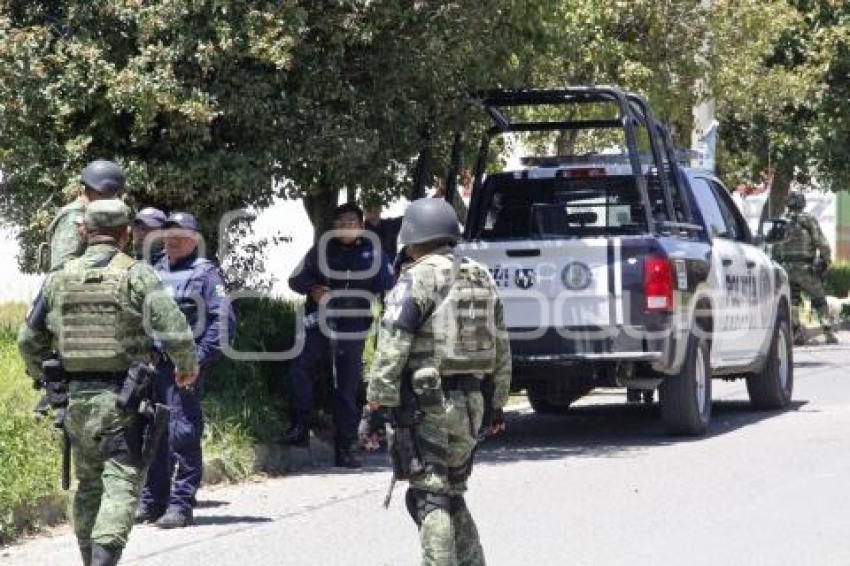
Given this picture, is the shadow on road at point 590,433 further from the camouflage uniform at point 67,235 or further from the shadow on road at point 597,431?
the camouflage uniform at point 67,235

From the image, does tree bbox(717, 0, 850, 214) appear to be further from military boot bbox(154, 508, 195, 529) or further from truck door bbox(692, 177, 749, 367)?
military boot bbox(154, 508, 195, 529)

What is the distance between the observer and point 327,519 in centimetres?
1006

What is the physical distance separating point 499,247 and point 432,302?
220 inches

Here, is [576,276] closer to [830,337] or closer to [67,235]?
[67,235]

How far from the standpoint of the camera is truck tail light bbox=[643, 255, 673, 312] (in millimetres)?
12586

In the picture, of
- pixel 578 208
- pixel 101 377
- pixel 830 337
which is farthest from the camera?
pixel 830 337

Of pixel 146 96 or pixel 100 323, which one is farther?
pixel 146 96

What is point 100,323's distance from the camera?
7707mm

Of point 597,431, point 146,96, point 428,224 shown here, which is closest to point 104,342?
point 428,224

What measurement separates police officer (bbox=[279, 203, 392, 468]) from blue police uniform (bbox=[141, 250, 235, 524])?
193 centimetres

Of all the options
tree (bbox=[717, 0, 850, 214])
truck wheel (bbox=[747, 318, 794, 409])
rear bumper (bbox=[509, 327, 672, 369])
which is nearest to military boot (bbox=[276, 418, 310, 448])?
rear bumper (bbox=[509, 327, 672, 369])

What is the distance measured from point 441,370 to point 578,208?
636 cm

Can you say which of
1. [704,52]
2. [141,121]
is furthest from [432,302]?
[704,52]

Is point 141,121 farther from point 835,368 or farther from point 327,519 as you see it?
point 835,368
